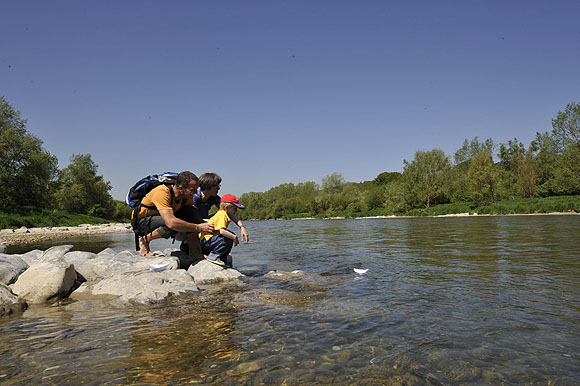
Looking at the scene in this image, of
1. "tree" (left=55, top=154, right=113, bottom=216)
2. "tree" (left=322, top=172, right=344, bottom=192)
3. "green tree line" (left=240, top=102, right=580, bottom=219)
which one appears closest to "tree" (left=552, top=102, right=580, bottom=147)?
"green tree line" (left=240, top=102, right=580, bottom=219)

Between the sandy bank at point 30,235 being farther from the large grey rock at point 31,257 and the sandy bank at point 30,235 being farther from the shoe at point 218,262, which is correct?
the shoe at point 218,262

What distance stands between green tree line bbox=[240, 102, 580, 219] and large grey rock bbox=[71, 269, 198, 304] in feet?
148

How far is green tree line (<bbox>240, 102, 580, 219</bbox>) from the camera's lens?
4806 cm

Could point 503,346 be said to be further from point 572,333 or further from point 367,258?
point 367,258

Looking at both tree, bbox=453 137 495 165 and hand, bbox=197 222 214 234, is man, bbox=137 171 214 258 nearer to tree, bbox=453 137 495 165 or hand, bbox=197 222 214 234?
hand, bbox=197 222 214 234

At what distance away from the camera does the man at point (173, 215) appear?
20.4ft

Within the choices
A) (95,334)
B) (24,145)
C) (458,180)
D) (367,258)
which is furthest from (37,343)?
(458,180)

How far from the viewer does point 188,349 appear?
10.6 ft

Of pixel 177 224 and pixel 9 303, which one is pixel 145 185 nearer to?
pixel 177 224

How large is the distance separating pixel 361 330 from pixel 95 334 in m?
2.87

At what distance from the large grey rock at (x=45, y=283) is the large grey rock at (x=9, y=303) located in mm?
256

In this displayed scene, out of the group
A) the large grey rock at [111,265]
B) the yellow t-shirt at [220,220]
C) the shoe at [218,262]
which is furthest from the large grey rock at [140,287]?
the yellow t-shirt at [220,220]

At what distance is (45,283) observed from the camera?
17.9 ft

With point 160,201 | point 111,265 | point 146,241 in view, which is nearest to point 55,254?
point 111,265
